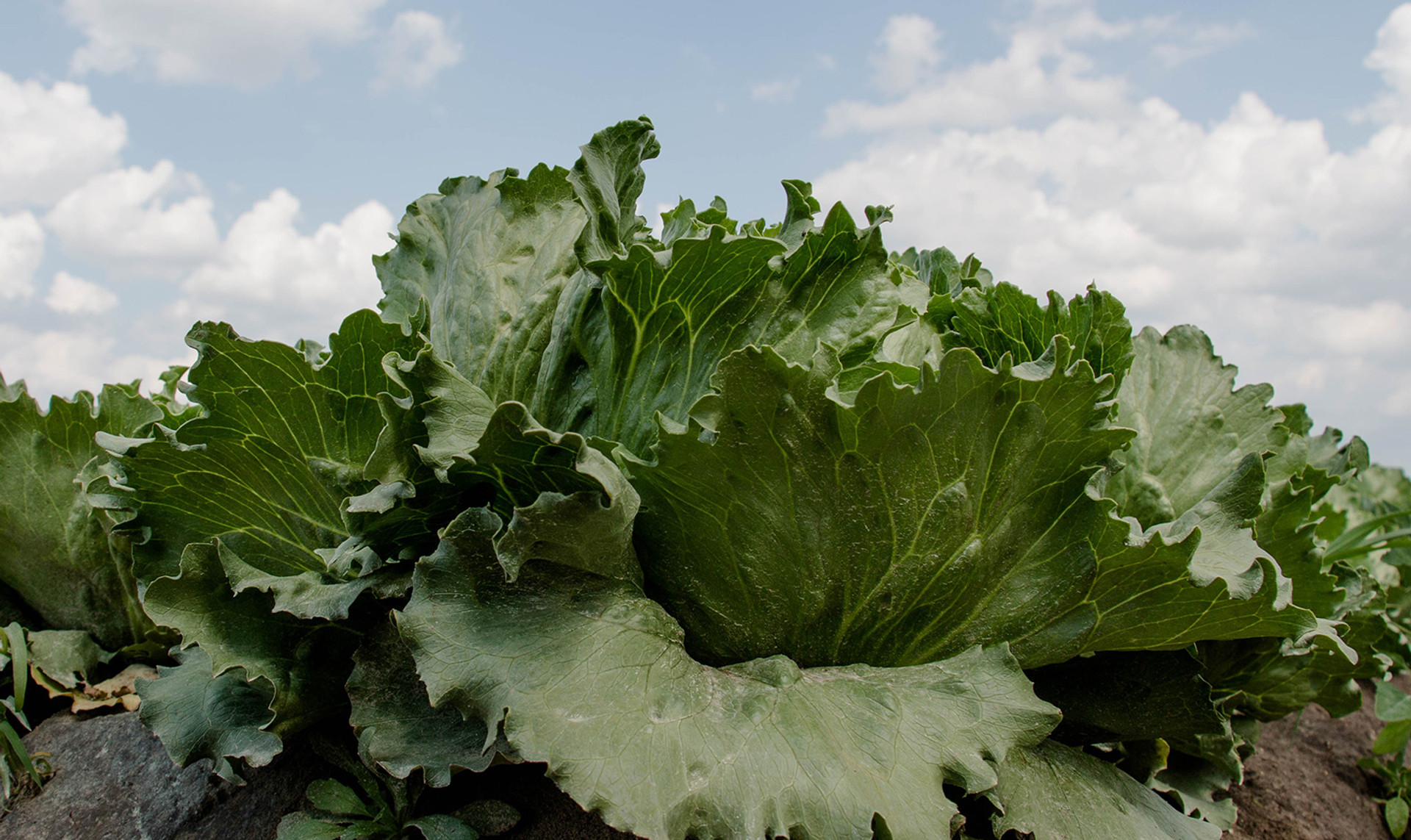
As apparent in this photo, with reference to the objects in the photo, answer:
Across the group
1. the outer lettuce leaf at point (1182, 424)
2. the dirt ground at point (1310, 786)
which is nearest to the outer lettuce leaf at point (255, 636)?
the outer lettuce leaf at point (1182, 424)

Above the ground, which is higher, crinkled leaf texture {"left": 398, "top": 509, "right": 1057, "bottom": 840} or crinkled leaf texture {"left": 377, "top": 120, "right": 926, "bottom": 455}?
crinkled leaf texture {"left": 377, "top": 120, "right": 926, "bottom": 455}

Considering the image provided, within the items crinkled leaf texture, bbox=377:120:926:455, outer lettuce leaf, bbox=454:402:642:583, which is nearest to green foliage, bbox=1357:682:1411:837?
crinkled leaf texture, bbox=377:120:926:455

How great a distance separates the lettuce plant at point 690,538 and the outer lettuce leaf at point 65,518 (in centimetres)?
132

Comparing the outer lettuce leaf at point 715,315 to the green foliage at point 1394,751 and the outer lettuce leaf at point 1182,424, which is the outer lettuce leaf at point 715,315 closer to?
the outer lettuce leaf at point 1182,424

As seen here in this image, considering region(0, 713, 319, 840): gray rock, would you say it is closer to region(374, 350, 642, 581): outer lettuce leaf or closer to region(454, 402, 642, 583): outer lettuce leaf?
region(374, 350, 642, 581): outer lettuce leaf

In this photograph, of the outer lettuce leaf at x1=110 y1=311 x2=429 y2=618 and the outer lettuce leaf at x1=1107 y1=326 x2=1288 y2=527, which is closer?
the outer lettuce leaf at x1=110 y1=311 x2=429 y2=618

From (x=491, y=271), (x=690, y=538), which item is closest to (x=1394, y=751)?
(x=690, y=538)

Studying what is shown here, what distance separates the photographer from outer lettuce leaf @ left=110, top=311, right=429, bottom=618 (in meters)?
2.77

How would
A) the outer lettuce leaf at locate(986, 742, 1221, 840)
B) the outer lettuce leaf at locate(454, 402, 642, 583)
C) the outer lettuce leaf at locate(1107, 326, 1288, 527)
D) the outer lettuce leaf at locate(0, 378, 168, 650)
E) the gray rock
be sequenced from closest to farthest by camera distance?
1. the outer lettuce leaf at locate(454, 402, 642, 583)
2. the outer lettuce leaf at locate(986, 742, 1221, 840)
3. the gray rock
4. the outer lettuce leaf at locate(1107, 326, 1288, 527)
5. the outer lettuce leaf at locate(0, 378, 168, 650)

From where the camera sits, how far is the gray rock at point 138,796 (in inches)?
124

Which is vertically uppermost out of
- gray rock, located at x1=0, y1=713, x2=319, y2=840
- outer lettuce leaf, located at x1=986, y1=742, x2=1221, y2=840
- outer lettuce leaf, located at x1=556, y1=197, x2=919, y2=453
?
outer lettuce leaf, located at x1=556, y1=197, x2=919, y2=453

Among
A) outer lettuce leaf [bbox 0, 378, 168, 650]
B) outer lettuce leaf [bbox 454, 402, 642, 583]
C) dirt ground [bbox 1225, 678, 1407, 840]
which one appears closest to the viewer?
outer lettuce leaf [bbox 454, 402, 642, 583]

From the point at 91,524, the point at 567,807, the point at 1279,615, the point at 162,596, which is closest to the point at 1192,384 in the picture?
the point at 1279,615

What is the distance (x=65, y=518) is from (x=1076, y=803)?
4249 millimetres
